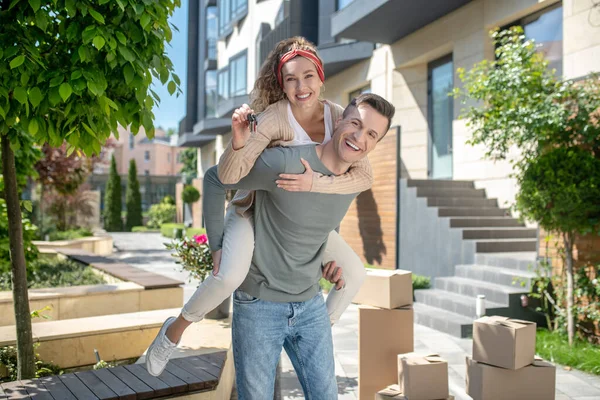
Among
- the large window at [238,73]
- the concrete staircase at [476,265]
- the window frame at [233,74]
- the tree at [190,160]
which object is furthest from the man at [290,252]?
the tree at [190,160]

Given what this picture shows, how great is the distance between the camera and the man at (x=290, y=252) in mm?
1879

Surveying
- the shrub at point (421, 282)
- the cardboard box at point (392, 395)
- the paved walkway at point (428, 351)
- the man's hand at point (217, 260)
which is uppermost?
the man's hand at point (217, 260)

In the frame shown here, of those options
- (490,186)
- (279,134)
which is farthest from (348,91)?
(279,134)

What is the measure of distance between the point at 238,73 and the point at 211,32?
7.51 m

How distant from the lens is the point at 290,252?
2.00m

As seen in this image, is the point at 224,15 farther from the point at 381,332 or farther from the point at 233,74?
the point at 381,332

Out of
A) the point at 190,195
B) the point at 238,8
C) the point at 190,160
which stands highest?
the point at 238,8

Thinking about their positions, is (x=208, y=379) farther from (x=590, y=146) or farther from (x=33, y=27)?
(x=590, y=146)

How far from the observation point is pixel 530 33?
373 inches

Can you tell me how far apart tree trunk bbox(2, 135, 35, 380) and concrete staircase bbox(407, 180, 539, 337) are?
4.83 metres

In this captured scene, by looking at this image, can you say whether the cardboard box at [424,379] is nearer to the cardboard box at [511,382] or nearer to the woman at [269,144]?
the cardboard box at [511,382]

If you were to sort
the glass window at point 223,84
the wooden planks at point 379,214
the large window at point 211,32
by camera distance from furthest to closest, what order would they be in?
the large window at point 211,32 → the glass window at point 223,84 → the wooden planks at point 379,214

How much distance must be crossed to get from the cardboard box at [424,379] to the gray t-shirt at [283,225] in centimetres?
142

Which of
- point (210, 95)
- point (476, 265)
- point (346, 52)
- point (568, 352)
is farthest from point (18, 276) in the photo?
point (210, 95)
